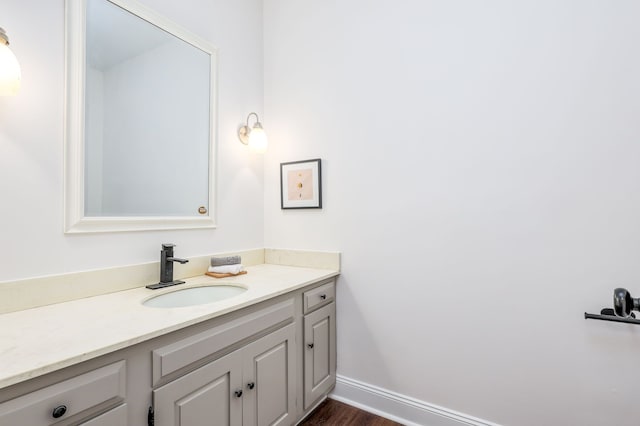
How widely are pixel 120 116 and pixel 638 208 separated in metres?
2.29

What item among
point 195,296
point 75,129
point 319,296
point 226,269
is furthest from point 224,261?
point 75,129

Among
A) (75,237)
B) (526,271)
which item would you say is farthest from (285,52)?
(526,271)

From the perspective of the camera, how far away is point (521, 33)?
143 cm

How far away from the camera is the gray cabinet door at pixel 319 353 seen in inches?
65.2

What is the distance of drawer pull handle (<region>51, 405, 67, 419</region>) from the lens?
29.5 inches

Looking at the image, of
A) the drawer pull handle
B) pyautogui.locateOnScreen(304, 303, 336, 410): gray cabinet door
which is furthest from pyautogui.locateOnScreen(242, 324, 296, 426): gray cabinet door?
the drawer pull handle

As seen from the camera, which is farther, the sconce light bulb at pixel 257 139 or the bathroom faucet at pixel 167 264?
the sconce light bulb at pixel 257 139

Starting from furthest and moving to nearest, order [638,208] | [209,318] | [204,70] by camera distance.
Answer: [204,70] < [638,208] < [209,318]

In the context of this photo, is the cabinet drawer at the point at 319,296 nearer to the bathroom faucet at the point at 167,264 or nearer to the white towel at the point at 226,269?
the white towel at the point at 226,269

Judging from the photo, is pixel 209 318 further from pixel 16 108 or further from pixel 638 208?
pixel 638 208

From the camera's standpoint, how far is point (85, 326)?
38.0 inches

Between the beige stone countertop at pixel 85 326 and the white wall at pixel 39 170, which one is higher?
the white wall at pixel 39 170

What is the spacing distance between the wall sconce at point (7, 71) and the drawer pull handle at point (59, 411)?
3.35ft

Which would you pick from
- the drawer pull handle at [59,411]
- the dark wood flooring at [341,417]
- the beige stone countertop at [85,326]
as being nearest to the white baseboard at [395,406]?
the dark wood flooring at [341,417]
